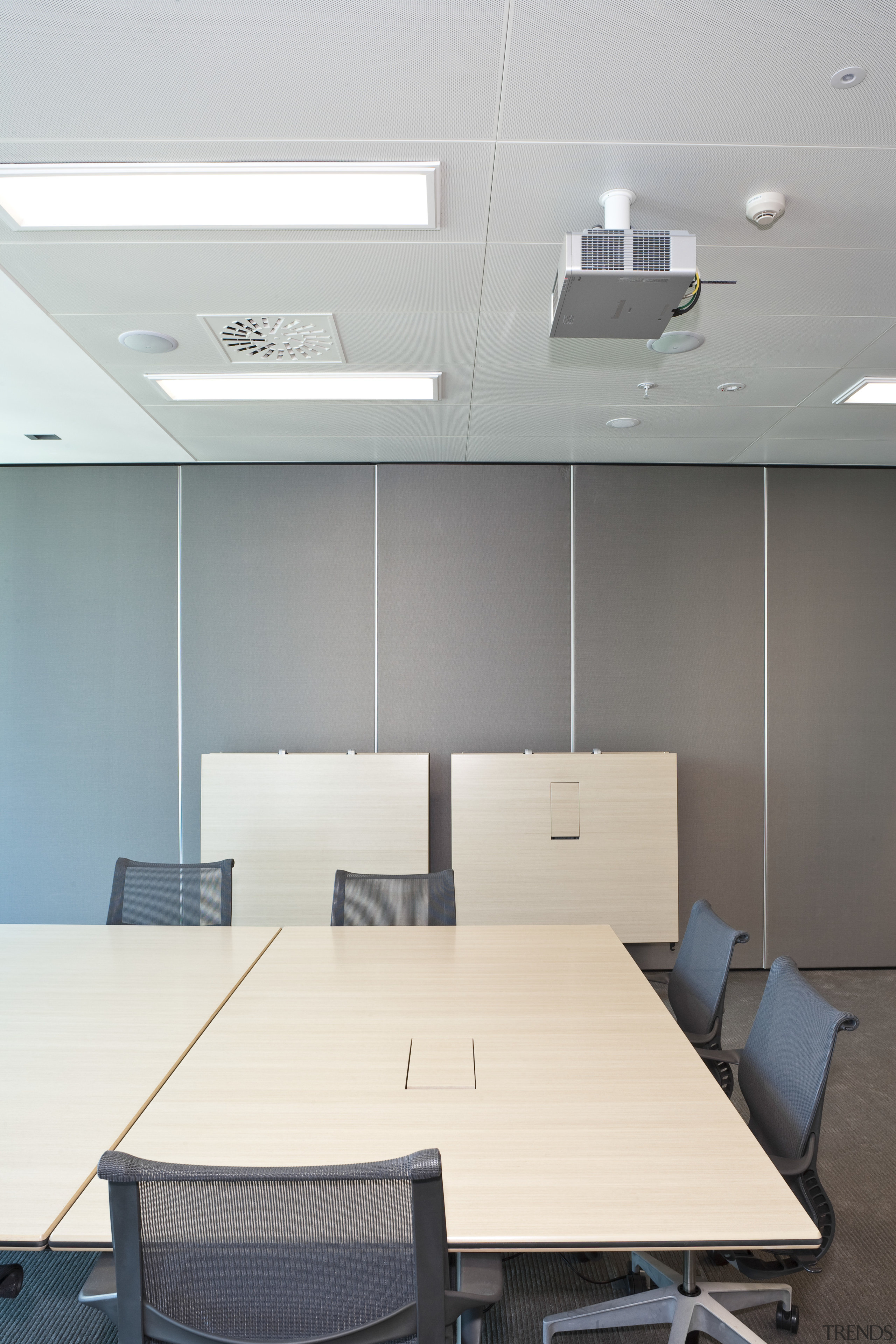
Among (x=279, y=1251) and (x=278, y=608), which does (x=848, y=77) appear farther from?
(x=278, y=608)

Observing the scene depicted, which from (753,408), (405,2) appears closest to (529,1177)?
(405,2)

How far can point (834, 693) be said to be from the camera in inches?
220

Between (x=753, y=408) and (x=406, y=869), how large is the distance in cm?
336

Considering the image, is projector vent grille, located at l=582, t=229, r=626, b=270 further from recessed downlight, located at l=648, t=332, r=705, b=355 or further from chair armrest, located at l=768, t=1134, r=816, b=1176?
chair armrest, located at l=768, t=1134, r=816, b=1176

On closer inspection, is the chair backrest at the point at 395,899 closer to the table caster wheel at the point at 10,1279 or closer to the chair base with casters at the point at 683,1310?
the chair base with casters at the point at 683,1310

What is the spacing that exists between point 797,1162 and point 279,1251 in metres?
1.33

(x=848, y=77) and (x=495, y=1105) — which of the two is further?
(x=848, y=77)

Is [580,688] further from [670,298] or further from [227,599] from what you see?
[670,298]

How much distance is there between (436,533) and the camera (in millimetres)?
5559

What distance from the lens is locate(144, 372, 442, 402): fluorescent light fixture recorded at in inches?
158

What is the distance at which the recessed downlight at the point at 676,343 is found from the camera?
3.47 m

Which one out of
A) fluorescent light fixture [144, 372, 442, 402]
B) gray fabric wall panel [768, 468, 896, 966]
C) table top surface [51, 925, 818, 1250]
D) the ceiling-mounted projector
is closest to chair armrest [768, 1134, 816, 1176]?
table top surface [51, 925, 818, 1250]

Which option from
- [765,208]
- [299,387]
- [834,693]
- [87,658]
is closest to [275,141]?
[765,208]

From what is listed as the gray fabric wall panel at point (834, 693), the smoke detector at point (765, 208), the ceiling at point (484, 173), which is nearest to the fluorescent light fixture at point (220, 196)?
the ceiling at point (484, 173)
